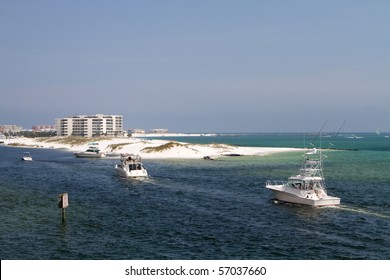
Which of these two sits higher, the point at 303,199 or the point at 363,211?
the point at 303,199

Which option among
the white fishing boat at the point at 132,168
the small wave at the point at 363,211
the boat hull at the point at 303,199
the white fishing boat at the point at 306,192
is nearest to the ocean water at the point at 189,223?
the small wave at the point at 363,211

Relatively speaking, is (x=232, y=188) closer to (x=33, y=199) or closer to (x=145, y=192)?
(x=145, y=192)

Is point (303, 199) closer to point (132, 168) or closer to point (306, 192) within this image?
point (306, 192)

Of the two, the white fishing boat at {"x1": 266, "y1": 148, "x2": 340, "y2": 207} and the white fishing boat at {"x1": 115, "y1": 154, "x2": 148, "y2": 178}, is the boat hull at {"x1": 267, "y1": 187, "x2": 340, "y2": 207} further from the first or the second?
the white fishing boat at {"x1": 115, "y1": 154, "x2": 148, "y2": 178}

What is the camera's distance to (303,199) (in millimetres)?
56000

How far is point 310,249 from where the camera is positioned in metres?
36.2

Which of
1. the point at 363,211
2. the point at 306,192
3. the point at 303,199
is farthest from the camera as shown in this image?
the point at 306,192

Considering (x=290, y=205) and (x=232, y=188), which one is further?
(x=232, y=188)

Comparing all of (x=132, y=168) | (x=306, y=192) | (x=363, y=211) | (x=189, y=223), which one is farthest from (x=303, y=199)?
(x=132, y=168)

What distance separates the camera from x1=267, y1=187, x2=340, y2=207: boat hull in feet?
178

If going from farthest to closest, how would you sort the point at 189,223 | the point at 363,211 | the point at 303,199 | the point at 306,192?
1. the point at 306,192
2. the point at 303,199
3. the point at 363,211
4. the point at 189,223

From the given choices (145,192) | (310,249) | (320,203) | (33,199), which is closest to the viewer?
(310,249)

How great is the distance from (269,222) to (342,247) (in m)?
10.5
